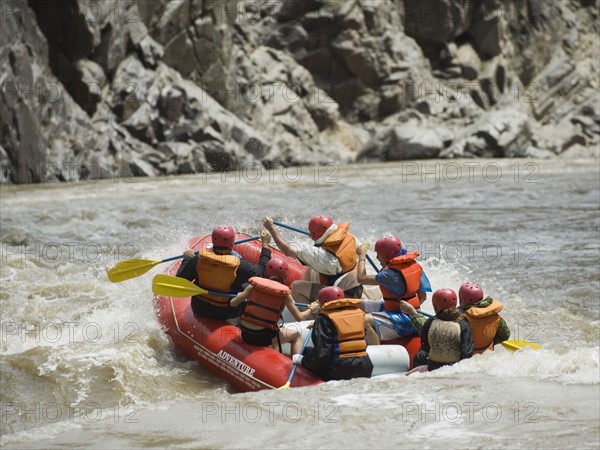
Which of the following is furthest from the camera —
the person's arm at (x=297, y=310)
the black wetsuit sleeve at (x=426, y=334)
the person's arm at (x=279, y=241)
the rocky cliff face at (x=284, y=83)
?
the rocky cliff face at (x=284, y=83)

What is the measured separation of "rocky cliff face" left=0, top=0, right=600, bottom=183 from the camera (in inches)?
744

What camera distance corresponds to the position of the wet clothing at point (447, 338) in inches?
224

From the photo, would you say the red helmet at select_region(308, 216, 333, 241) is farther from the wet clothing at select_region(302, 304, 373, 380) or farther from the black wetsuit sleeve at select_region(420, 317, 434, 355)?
the black wetsuit sleeve at select_region(420, 317, 434, 355)

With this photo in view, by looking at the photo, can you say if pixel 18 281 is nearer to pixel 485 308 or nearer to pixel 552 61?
pixel 485 308

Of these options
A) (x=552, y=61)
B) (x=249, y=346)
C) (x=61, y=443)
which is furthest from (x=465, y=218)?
(x=552, y=61)

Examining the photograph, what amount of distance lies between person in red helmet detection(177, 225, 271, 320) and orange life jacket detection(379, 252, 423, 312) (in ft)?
3.49

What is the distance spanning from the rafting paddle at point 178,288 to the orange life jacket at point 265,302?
49cm

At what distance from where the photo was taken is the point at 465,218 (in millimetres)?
14258

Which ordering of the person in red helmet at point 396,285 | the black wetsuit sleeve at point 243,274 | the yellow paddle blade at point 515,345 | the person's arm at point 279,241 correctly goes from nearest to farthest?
the yellow paddle blade at point 515,345, the person in red helmet at point 396,285, the black wetsuit sleeve at point 243,274, the person's arm at point 279,241

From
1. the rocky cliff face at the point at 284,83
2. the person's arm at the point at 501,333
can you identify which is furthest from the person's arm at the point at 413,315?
the rocky cliff face at the point at 284,83

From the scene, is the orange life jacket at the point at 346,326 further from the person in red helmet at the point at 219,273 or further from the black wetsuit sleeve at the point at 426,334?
the person in red helmet at the point at 219,273

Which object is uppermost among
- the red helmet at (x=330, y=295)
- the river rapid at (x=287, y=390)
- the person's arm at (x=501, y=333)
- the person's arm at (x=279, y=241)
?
the person's arm at (x=279, y=241)

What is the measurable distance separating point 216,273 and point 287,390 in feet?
4.46

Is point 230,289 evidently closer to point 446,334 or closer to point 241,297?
point 241,297
